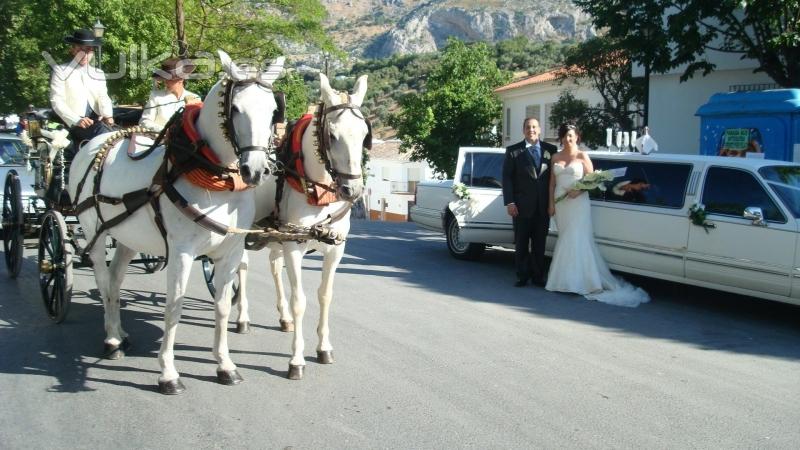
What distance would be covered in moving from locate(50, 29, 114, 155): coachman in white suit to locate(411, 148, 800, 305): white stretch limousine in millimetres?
6039

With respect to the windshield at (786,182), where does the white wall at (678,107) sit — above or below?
above

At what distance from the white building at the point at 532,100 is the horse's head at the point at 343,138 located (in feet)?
90.9

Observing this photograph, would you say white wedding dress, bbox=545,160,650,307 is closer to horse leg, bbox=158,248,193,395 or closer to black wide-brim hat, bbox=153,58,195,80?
black wide-brim hat, bbox=153,58,195,80

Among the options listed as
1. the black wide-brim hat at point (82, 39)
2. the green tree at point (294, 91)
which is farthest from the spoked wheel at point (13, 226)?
the green tree at point (294, 91)

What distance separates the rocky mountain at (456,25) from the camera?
115562 millimetres

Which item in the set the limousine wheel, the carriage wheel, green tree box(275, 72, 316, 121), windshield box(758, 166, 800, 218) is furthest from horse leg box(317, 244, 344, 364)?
green tree box(275, 72, 316, 121)

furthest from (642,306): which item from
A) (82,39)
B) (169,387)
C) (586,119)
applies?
(586,119)

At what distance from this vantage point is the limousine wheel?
1248 cm

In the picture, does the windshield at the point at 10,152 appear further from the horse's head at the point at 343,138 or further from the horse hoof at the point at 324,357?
the horse's head at the point at 343,138

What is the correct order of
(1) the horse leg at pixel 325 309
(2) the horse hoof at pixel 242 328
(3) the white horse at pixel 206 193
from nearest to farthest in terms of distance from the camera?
1. (3) the white horse at pixel 206 193
2. (1) the horse leg at pixel 325 309
3. (2) the horse hoof at pixel 242 328

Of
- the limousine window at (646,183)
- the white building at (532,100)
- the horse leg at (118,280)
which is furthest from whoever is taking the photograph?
the white building at (532,100)

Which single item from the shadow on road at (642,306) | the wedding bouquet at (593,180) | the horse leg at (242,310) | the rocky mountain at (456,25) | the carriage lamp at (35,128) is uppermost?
the rocky mountain at (456,25)

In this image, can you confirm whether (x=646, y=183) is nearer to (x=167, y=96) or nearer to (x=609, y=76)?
(x=167, y=96)

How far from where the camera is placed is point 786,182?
8594 millimetres
